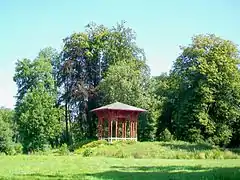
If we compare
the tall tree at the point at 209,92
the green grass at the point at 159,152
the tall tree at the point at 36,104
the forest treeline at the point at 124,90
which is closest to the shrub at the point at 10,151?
the forest treeline at the point at 124,90

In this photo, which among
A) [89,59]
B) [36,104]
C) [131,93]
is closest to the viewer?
[131,93]

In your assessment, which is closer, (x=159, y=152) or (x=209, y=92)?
(x=159, y=152)

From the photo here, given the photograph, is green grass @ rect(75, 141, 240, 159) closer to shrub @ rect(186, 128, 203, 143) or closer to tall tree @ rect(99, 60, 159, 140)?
shrub @ rect(186, 128, 203, 143)

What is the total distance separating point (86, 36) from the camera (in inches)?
2518

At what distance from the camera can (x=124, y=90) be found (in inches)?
2185

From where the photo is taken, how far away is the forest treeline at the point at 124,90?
5131 centimetres

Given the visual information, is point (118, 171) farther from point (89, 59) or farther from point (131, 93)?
point (89, 59)

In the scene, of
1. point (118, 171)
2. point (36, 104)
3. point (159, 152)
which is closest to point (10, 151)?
point (36, 104)

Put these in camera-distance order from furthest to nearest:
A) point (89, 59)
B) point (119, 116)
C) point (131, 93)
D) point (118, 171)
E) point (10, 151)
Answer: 1. point (89, 59)
2. point (10, 151)
3. point (131, 93)
4. point (119, 116)
5. point (118, 171)

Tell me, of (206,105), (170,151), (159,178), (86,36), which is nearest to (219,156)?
(170,151)

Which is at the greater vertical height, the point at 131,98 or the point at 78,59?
the point at 78,59

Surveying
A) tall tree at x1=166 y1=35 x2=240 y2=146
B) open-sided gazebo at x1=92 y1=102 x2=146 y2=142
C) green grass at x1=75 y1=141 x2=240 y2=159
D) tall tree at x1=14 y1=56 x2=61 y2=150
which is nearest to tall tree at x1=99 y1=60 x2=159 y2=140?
open-sided gazebo at x1=92 y1=102 x2=146 y2=142

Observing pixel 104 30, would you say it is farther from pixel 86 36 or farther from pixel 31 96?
pixel 31 96

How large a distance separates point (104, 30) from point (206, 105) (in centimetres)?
2290
